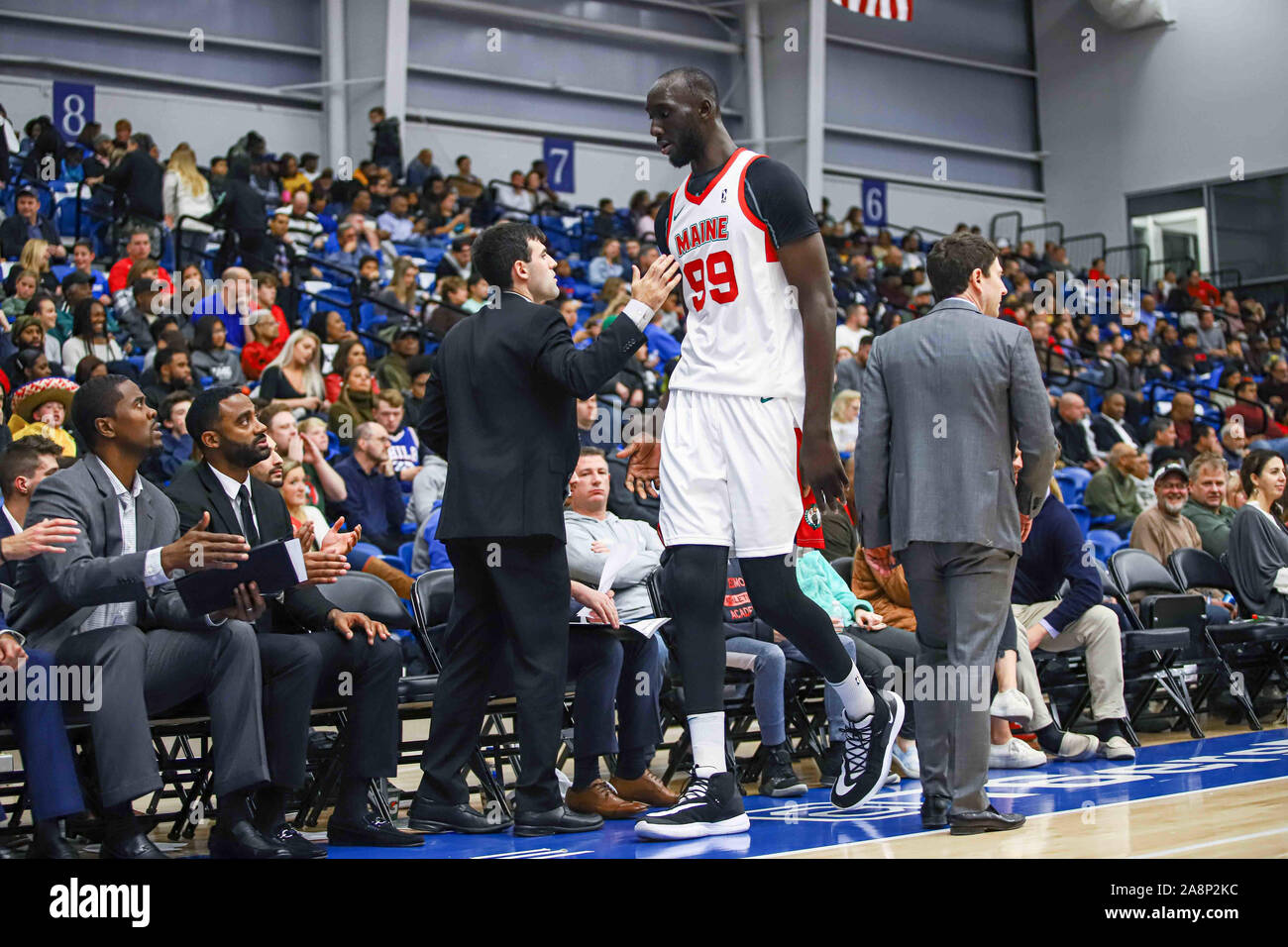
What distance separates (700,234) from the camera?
151 inches

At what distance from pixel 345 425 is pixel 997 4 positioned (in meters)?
17.5

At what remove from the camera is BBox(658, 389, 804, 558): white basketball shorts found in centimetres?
371

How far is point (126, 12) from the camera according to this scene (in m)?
16.2

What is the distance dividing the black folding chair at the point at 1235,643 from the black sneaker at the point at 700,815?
161 inches

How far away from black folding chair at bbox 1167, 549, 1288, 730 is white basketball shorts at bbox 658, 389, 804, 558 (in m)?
4.04

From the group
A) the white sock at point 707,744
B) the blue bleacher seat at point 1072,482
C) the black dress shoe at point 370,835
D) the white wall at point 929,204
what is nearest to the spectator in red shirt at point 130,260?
the blue bleacher seat at point 1072,482

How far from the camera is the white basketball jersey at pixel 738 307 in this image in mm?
3770

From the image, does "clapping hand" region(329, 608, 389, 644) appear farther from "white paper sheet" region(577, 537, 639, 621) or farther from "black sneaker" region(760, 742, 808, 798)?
"black sneaker" region(760, 742, 808, 798)

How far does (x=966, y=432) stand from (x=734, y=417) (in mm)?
656

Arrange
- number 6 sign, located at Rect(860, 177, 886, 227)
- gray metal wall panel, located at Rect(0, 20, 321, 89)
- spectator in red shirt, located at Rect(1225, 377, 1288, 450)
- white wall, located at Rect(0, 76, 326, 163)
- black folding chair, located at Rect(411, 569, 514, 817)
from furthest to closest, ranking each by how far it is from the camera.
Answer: number 6 sign, located at Rect(860, 177, 886, 227) < gray metal wall panel, located at Rect(0, 20, 321, 89) < white wall, located at Rect(0, 76, 326, 163) < spectator in red shirt, located at Rect(1225, 377, 1288, 450) < black folding chair, located at Rect(411, 569, 514, 817)

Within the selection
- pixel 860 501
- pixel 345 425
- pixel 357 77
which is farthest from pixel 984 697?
pixel 357 77

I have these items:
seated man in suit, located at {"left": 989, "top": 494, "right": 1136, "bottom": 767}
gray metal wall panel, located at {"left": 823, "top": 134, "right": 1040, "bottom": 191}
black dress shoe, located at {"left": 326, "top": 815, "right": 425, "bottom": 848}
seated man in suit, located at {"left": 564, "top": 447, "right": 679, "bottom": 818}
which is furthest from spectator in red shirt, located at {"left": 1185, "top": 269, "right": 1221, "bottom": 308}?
black dress shoe, located at {"left": 326, "top": 815, "right": 425, "bottom": 848}

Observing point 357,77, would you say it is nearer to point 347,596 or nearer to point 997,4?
A: point 997,4

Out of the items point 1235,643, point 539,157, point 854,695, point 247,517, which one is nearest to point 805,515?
point 854,695
